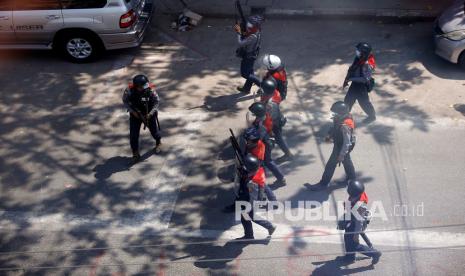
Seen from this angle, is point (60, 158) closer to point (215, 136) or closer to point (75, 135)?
point (75, 135)

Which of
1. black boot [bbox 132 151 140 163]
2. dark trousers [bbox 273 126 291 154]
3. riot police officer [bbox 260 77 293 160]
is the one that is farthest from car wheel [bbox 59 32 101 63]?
dark trousers [bbox 273 126 291 154]

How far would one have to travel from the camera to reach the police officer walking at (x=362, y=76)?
304 inches

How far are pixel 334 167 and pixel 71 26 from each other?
20.5ft

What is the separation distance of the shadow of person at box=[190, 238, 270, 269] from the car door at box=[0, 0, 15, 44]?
6695mm

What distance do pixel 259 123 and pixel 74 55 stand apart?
550 cm

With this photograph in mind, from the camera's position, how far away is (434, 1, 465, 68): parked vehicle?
9703 mm

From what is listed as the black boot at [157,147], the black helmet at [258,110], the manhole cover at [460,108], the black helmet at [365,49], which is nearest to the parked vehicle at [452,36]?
the manhole cover at [460,108]

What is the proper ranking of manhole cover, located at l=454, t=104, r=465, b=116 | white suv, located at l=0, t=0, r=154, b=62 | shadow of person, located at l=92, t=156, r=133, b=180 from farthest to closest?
white suv, located at l=0, t=0, r=154, b=62 → manhole cover, located at l=454, t=104, r=465, b=116 → shadow of person, located at l=92, t=156, r=133, b=180

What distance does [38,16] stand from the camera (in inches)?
400

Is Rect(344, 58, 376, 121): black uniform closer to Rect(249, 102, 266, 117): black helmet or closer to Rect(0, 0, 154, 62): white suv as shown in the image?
Rect(249, 102, 266, 117): black helmet

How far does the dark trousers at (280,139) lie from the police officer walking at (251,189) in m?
1.32

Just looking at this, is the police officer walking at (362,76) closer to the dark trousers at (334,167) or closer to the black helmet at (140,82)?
the dark trousers at (334,167)

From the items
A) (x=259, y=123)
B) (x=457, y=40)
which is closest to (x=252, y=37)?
(x=259, y=123)

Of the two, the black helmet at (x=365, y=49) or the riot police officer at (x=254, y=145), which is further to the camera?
the black helmet at (x=365, y=49)
